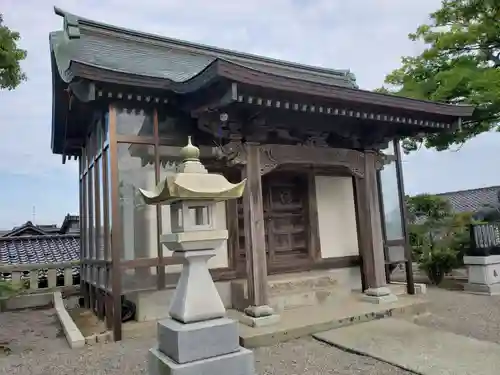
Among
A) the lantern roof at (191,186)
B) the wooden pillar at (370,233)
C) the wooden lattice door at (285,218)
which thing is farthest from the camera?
the wooden lattice door at (285,218)

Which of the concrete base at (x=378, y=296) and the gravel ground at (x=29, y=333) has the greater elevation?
the concrete base at (x=378, y=296)

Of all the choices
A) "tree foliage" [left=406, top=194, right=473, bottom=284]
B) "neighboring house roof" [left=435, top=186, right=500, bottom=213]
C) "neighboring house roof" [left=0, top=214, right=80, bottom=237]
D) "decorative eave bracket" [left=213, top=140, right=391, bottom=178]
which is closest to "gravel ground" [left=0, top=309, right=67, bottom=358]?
"decorative eave bracket" [left=213, top=140, right=391, bottom=178]

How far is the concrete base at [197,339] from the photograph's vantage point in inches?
114

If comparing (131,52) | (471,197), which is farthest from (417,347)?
(471,197)

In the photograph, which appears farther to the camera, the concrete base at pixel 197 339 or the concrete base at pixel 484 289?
the concrete base at pixel 484 289

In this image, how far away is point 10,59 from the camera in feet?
19.9

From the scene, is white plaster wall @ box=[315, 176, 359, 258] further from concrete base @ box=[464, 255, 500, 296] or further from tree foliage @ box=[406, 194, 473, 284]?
concrete base @ box=[464, 255, 500, 296]

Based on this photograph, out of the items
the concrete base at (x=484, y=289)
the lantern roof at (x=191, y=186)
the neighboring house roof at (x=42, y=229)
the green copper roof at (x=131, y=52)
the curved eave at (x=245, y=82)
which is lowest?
the concrete base at (x=484, y=289)

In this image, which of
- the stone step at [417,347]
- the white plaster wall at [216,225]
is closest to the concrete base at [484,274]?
the stone step at [417,347]

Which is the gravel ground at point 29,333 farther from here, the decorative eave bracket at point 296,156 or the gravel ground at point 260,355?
the decorative eave bracket at point 296,156

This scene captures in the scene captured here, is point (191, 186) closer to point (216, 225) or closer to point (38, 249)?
point (216, 225)

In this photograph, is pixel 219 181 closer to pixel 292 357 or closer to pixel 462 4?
pixel 292 357

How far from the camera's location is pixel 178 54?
811 centimetres

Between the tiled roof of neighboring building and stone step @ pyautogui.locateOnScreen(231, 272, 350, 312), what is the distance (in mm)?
6808
